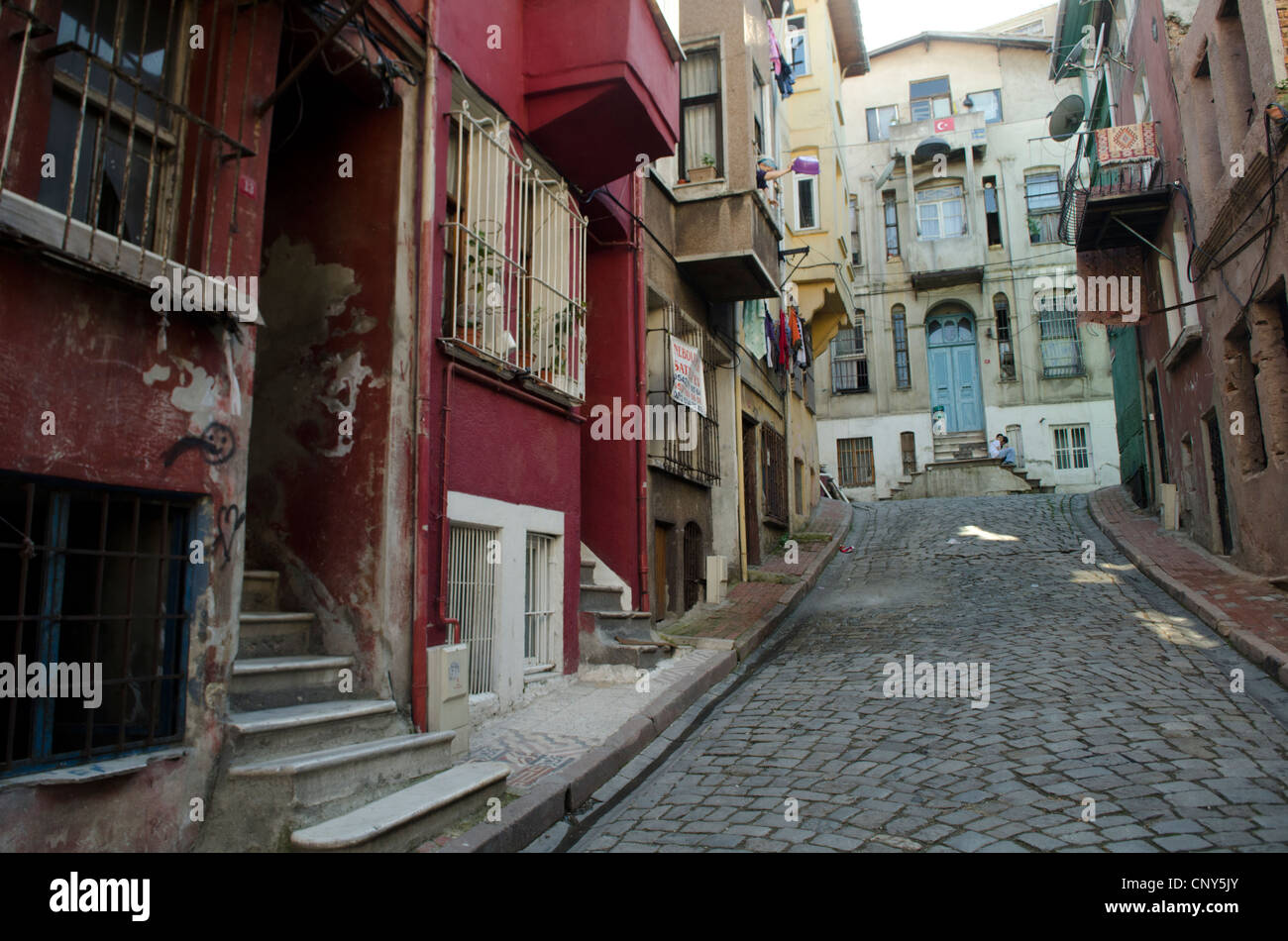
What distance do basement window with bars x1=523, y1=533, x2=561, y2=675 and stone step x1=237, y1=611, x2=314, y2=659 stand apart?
2524 mm

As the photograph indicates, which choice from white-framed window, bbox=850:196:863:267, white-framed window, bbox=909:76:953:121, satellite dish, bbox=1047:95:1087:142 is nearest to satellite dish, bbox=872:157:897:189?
white-framed window, bbox=850:196:863:267

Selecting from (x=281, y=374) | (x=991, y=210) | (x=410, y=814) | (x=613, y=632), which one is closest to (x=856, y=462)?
(x=991, y=210)

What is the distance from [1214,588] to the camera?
35.0 ft

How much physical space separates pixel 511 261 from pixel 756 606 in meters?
6.20

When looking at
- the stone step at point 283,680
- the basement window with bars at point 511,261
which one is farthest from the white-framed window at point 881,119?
the stone step at point 283,680

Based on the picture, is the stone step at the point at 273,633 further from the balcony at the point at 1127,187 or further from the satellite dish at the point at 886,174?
the satellite dish at the point at 886,174

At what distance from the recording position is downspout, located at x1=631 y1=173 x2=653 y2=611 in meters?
10.1

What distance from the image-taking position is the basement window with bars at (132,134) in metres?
3.96

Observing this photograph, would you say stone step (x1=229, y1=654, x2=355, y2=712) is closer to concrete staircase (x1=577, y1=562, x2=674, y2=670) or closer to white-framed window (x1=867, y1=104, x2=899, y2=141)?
concrete staircase (x1=577, y1=562, x2=674, y2=670)

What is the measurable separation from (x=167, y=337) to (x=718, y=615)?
8.29m

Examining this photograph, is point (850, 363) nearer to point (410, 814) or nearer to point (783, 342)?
point (783, 342)

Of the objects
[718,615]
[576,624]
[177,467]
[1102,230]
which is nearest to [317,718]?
[177,467]

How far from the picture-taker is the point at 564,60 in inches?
318
